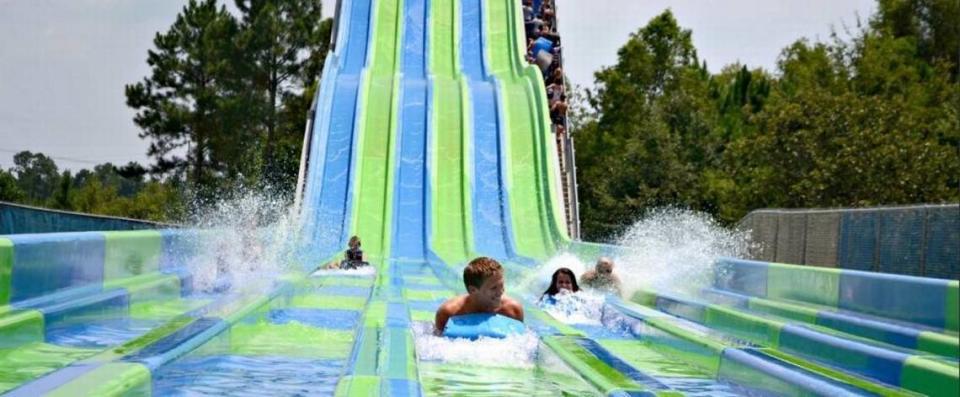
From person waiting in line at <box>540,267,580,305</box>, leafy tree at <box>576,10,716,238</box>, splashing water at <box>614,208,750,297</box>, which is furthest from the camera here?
leafy tree at <box>576,10,716,238</box>

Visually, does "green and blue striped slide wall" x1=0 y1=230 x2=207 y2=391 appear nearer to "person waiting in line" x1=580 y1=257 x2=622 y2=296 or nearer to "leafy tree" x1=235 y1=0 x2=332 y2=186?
"person waiting in line" x1=580 y1=257 x2=622 y2=296

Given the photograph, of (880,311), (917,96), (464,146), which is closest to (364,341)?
(880,311)

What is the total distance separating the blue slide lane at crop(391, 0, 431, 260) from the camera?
13.6 m

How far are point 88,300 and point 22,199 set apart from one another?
64.3ft

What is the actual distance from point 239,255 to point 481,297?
13.8 feet

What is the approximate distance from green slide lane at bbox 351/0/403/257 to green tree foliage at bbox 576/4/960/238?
297 inches

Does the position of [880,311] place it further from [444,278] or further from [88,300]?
[444,278]

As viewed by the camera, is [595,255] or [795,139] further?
[795,139]

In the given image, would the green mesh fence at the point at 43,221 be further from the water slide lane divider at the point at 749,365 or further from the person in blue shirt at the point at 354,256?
the water slide lane divider at the point at 749,365

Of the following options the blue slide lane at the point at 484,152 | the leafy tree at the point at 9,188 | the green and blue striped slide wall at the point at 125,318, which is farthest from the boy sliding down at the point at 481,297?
the leafy tree at the point at 9,188

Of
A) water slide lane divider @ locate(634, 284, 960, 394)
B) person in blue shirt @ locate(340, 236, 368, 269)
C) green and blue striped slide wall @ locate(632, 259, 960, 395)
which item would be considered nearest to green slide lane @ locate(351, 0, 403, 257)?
person in blue shirt @ locate(340, 236, 368, 269)

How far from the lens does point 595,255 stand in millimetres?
10852

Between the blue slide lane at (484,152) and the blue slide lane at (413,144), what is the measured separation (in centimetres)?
64

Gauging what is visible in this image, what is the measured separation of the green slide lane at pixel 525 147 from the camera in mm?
Result: 13820
